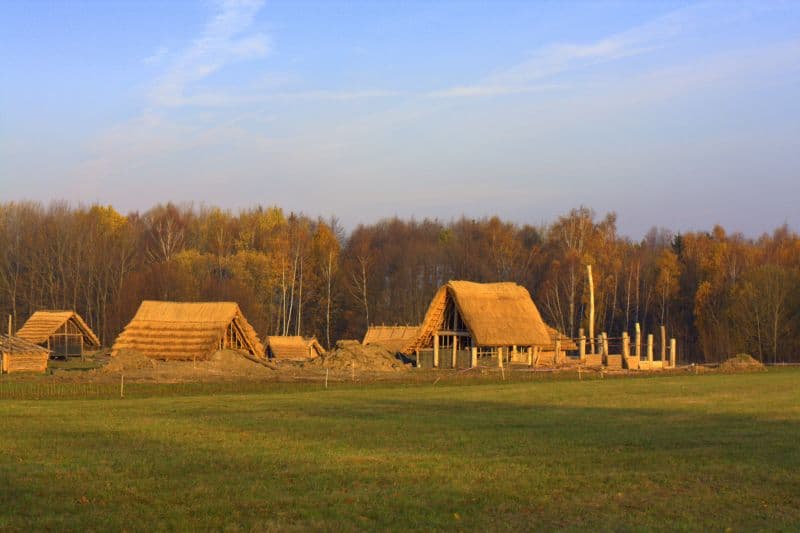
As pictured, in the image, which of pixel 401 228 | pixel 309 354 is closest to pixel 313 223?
pixel 401 228

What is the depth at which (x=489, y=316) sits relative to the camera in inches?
2539

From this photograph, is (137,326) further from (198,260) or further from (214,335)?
(198,260)

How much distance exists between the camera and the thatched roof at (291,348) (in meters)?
72.5

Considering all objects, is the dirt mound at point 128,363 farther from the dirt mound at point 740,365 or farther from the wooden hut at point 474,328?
the dirt mound at point 740,365

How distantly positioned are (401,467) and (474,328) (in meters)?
46.8

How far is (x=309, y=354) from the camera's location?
73.6m

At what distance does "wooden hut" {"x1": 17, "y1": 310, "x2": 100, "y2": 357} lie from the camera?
68188 mm

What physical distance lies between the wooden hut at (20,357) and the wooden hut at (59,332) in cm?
1279

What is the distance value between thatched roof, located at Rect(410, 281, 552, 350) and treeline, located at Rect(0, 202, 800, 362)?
18579mm

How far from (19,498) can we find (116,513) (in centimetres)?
173

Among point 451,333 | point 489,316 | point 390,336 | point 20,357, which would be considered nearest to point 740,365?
point 489,316

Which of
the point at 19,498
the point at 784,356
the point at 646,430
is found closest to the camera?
the point at 19,498

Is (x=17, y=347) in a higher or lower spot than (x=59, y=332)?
lower

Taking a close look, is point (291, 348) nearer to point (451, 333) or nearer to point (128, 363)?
point (451, 333)
